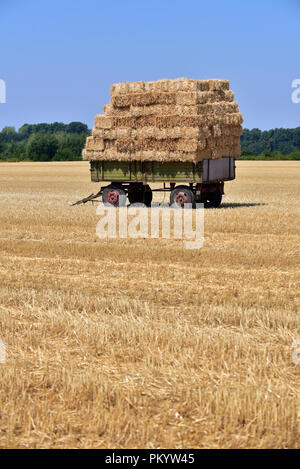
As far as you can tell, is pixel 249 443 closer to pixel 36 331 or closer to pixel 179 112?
pixel 36 331

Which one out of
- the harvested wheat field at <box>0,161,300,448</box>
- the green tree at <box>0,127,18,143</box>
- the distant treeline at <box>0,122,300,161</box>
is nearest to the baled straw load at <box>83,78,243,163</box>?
the harvested wheat field at <box>0,161,300,448</box>

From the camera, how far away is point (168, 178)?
1794 centimetres

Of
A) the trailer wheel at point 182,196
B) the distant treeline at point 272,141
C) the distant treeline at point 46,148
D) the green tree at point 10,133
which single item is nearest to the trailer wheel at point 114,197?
the trailer wheel at point 182,196

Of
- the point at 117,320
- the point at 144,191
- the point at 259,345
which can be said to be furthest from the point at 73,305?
the point at 144,191

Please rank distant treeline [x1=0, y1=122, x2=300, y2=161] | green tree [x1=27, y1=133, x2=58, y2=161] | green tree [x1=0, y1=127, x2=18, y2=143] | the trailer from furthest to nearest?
green tree [x1=0, y1=127, x2=18, y2=143] → green tree [x1=27, y1=133, x2=58, y2=161] → distant treeline [x1=0, y1=122, x2=300, y2=161] → the trailer

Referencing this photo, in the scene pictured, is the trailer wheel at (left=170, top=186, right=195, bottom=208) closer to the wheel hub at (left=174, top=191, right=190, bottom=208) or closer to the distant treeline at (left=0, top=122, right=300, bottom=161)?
the wheel hub at (left=174, top=191, right=190, bottom=208)

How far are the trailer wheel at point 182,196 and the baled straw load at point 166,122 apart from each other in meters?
0.97

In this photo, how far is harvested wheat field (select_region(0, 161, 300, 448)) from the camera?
433cm

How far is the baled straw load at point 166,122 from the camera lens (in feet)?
56.9

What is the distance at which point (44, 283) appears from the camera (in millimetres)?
8992

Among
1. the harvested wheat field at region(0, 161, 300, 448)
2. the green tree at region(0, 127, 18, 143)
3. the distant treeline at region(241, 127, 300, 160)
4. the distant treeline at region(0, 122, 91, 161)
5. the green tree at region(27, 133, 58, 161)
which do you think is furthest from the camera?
the green tree at region(0, 127, 18, 143)

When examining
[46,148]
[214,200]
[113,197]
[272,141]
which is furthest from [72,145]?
[113,197]

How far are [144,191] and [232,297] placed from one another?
37.6 feet

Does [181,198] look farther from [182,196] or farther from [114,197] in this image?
[114,197]
